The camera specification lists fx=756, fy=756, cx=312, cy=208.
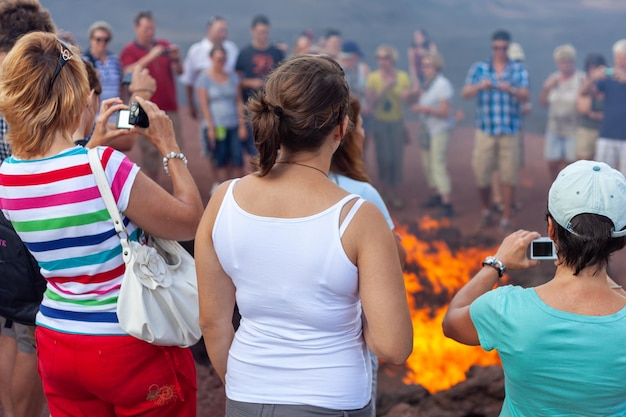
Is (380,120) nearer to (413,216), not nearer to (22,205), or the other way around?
(413,216)

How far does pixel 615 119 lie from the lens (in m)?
8.78

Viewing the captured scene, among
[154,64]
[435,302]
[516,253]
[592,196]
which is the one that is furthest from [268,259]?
[154,64]

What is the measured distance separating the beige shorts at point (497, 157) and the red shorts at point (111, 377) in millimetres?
7440

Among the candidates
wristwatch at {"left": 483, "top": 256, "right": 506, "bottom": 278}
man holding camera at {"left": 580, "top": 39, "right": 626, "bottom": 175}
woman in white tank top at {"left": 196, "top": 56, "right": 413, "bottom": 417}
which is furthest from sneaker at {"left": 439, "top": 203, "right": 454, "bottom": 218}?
woman in white tank top at {"left": 196, "top": 56, "right": 413, "bottom": 417}

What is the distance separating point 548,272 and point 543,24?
921 centimetres

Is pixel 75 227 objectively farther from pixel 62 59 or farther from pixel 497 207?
pixel 497 207

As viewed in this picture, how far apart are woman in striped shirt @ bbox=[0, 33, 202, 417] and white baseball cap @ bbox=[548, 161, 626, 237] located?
1.18 meters

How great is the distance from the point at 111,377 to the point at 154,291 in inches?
11.8

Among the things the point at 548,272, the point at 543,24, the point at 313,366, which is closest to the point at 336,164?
the point at 313,366

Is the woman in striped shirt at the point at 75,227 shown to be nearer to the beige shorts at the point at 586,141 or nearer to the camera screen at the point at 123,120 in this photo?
the camera screen at the point at 123,120

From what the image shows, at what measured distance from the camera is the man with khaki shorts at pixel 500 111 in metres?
9.24

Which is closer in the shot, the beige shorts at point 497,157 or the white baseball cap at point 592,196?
the white baseball cap at point 592,196

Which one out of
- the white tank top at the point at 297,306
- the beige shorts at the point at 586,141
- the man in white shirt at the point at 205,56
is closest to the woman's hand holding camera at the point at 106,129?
the white tank top at the point at 297,306

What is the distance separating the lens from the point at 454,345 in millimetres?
5652
